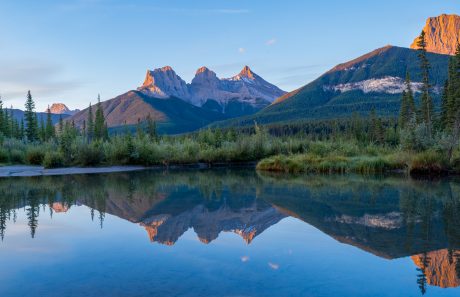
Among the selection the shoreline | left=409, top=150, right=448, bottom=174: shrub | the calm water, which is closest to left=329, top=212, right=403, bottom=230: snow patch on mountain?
the calm water

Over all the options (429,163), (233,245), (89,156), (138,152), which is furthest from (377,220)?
(89,156)

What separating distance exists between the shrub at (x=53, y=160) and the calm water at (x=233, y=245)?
1531 centimetres

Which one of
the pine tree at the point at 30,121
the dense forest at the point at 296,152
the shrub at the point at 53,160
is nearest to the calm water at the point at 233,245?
the dense forest at the point at 296,152

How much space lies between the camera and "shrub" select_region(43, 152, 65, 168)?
28391 millimetres

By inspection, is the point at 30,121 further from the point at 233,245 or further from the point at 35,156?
the point at 233,245

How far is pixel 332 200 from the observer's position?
1265 centimetres

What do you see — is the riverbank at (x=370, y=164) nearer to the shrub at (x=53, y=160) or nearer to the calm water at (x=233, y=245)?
the calm water at (x=233, y=245)

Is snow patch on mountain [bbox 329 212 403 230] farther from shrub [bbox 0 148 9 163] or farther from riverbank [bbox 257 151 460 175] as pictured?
shrub [bbox 0 148 9 163]

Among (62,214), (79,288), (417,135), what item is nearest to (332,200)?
(62,214)

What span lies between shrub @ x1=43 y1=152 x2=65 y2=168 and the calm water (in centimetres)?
1531

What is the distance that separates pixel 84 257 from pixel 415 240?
230 inches

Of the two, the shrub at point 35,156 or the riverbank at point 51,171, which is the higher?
the shrub at point 35,156

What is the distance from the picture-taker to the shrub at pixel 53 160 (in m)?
28.4

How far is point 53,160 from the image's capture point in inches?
1145
